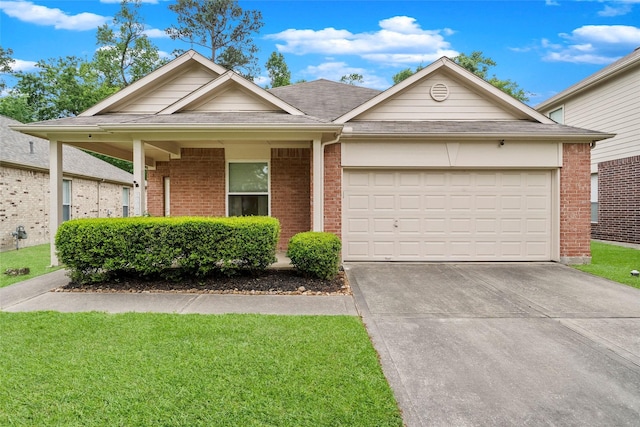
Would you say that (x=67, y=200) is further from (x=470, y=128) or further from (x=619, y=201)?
(x=619, y=201)

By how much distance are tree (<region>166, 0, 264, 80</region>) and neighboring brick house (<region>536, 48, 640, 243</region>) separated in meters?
21.6

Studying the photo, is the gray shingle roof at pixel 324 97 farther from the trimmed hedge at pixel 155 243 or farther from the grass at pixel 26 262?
the grass at pixel 26 262

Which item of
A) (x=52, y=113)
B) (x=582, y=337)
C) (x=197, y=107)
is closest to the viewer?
(x=582, y=337)

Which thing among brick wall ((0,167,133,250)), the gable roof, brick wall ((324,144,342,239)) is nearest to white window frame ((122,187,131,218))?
brick wall ((0,167,133,250))

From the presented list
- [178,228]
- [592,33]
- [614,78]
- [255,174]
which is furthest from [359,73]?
[178,228]

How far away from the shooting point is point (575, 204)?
27.2ft

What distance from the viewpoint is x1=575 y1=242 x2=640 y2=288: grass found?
6.90 m

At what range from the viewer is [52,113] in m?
25.1

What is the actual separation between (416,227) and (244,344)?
5929 mm

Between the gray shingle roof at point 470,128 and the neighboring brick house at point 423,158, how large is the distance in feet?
0.10

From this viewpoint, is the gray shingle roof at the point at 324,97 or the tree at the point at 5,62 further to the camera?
the tree at the point at 5,62

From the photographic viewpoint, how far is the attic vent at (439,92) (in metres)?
8.90

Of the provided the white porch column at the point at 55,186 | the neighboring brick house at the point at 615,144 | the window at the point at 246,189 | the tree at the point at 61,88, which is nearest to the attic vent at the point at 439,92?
the window at the point at 246,189

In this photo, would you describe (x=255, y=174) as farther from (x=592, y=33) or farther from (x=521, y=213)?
(x=592, y=33)
